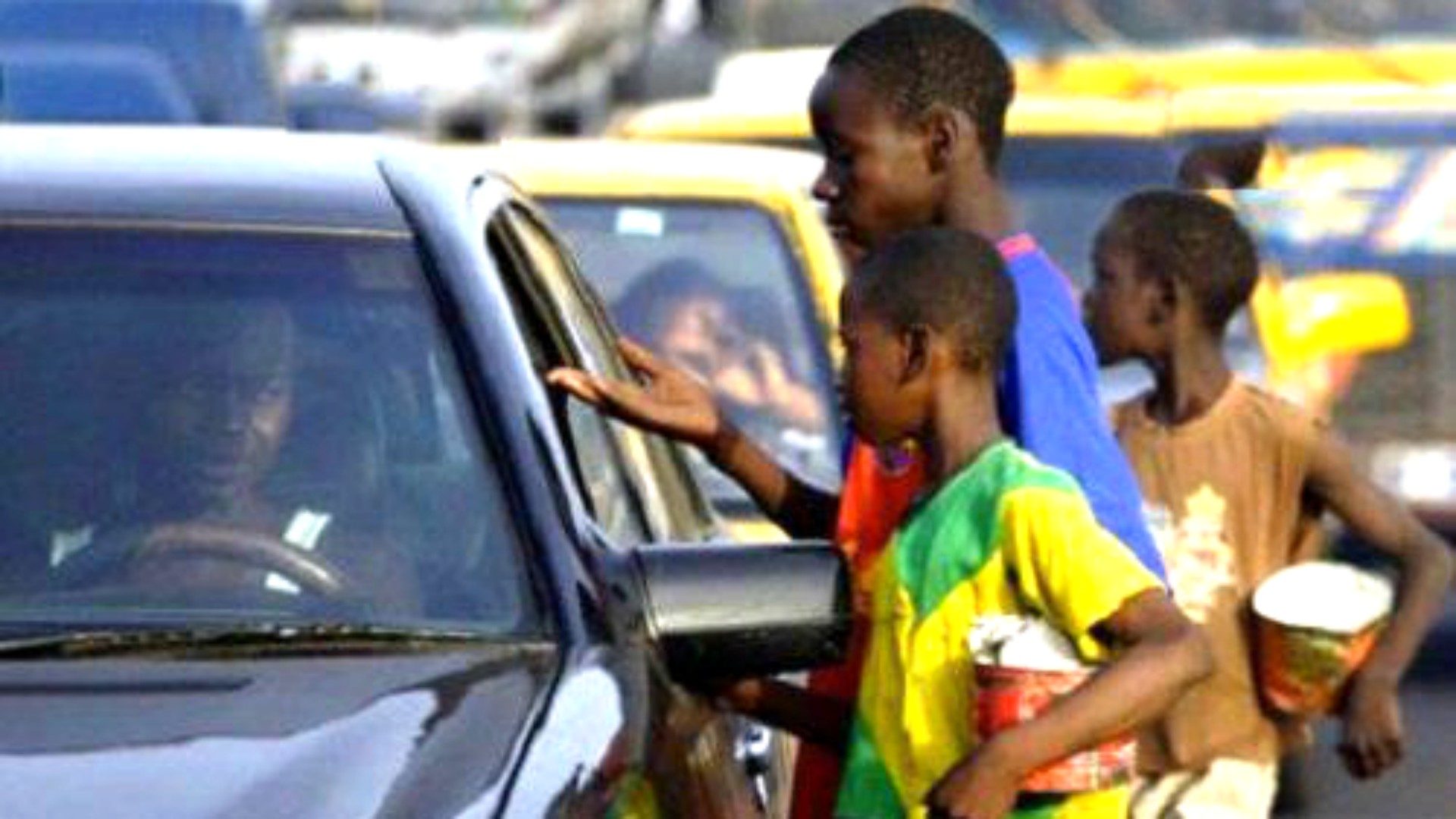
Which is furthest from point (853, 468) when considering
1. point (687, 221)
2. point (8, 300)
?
point (687, 221)

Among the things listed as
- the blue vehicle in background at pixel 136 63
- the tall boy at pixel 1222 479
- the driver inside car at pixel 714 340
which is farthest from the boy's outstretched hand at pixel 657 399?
the blue vehicle in background at pixel 136 63

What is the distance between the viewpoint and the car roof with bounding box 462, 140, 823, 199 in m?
11.7

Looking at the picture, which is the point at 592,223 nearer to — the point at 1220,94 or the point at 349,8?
the point at 1220,94

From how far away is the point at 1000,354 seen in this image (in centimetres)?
616

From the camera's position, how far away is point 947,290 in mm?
6059

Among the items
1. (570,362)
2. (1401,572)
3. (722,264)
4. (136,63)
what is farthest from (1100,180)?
(570,362)

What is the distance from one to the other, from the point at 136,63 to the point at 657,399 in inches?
366

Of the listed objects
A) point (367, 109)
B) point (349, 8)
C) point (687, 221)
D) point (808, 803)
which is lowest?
point (808, 803)

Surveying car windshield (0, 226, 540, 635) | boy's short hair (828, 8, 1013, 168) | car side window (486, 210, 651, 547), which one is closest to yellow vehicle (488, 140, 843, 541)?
car side window (486, 210, 651, 547)

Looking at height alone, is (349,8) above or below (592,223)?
above

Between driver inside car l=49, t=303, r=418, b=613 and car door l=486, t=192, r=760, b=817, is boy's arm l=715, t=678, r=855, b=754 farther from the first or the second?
Result: driver inside car l=49, t=303, r=418, b=613

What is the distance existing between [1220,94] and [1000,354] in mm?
12160

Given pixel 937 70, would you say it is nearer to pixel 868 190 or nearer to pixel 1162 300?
pixel 868 190

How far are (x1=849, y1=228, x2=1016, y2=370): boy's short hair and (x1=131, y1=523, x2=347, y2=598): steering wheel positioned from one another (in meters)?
0.67
